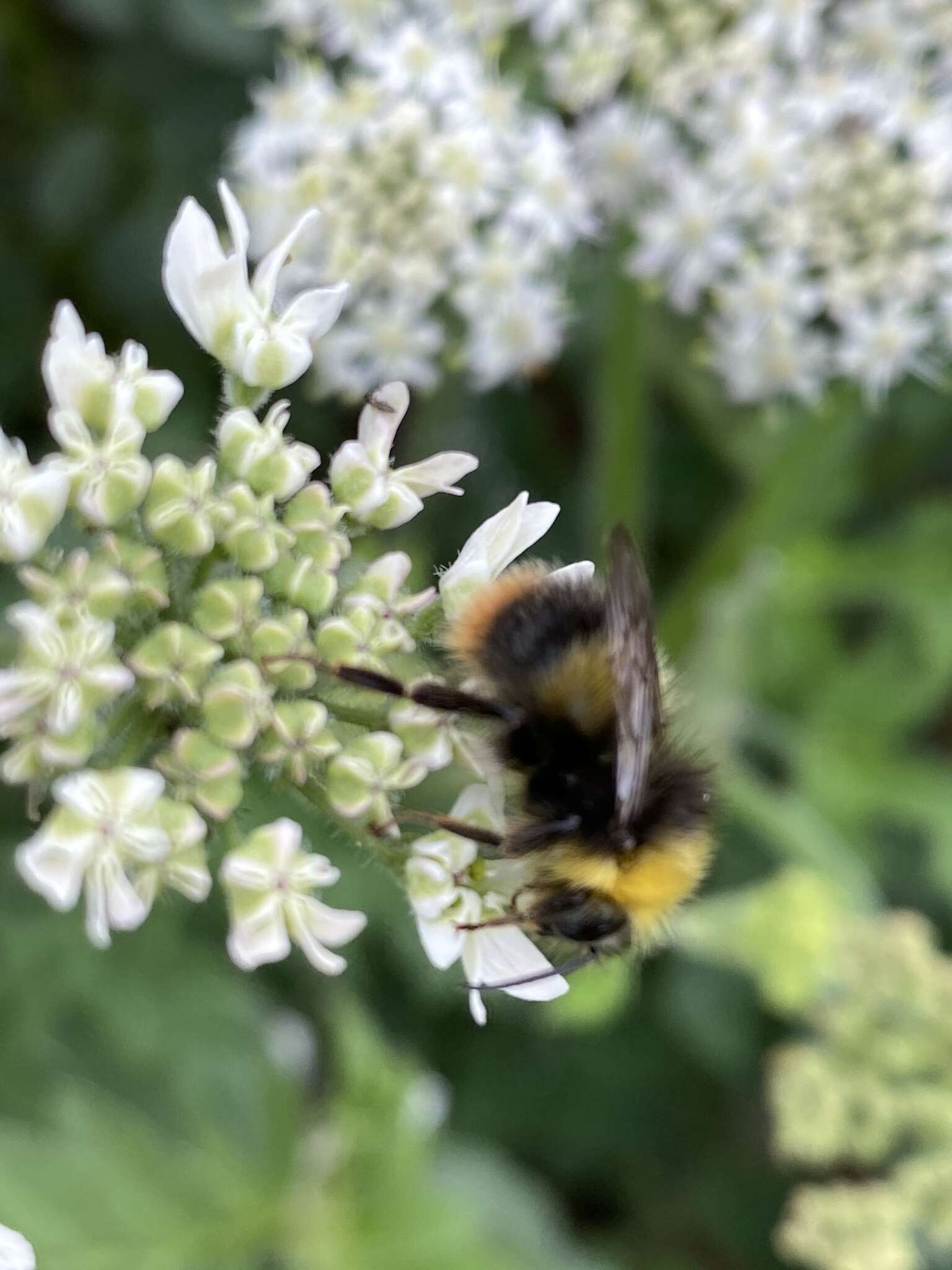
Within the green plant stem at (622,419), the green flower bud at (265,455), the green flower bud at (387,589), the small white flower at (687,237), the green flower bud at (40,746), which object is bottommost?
the green plant stem at (622,419)

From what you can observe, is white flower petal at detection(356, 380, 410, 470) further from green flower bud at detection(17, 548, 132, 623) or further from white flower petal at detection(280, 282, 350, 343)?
green flower bud at detection(17, 548, 132, 623)

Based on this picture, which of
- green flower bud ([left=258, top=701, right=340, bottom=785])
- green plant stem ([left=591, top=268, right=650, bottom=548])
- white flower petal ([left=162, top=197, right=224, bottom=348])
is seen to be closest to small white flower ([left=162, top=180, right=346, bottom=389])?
white flower petal ([left=162, top=197, right=224, bottom=348])

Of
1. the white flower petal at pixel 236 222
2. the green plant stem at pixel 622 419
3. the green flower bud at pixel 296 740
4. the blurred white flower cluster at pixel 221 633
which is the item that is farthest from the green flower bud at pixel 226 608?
the green plant stem at pixel 622 419

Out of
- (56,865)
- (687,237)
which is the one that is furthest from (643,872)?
(687,237)

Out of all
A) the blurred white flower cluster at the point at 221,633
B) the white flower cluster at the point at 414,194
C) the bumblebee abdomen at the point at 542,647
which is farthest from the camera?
the white flower cluster at the point at 414,194

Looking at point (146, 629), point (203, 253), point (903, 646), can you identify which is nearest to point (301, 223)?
point (203, 253)

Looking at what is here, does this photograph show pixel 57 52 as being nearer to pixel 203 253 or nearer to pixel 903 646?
pixel 203 253

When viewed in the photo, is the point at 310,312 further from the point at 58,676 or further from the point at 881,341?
the point at 881,341

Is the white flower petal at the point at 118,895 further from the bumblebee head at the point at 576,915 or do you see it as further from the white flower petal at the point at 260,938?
the bumblebee head at the point at 576,915
